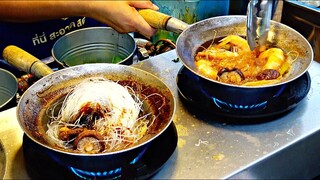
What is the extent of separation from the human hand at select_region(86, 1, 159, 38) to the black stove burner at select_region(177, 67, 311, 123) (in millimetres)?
282

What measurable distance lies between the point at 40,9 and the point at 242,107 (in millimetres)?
895

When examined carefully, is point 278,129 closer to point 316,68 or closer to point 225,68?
point 225,68

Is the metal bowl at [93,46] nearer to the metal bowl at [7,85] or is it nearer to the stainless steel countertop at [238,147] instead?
the metal bowl at [7,85]

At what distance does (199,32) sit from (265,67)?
1.01 ft

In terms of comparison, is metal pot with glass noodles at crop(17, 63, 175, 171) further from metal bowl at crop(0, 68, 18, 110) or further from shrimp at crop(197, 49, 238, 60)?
metal bowl at crop(0, 68, 18, 110)

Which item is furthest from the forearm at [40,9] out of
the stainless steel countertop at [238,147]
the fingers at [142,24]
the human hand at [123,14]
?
the stainless steel countertop at [238,147]

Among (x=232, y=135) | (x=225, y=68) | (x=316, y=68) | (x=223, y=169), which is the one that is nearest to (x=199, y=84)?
(x=225, y=68)

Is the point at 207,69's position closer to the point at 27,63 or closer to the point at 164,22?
the point at 164,22

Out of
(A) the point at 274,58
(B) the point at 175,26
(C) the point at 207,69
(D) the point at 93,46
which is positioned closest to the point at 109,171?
(C) the point at 207,69

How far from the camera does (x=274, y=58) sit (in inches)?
55.6

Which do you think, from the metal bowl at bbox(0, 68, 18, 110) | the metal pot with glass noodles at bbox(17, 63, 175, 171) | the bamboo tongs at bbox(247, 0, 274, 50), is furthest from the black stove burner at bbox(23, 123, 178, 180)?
the metal bowl at bbox(0, 68, 18, 110)

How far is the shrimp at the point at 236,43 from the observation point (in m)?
1.50

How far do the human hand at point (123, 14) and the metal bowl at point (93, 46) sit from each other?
390 millimetres

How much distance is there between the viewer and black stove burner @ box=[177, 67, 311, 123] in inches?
51.1
